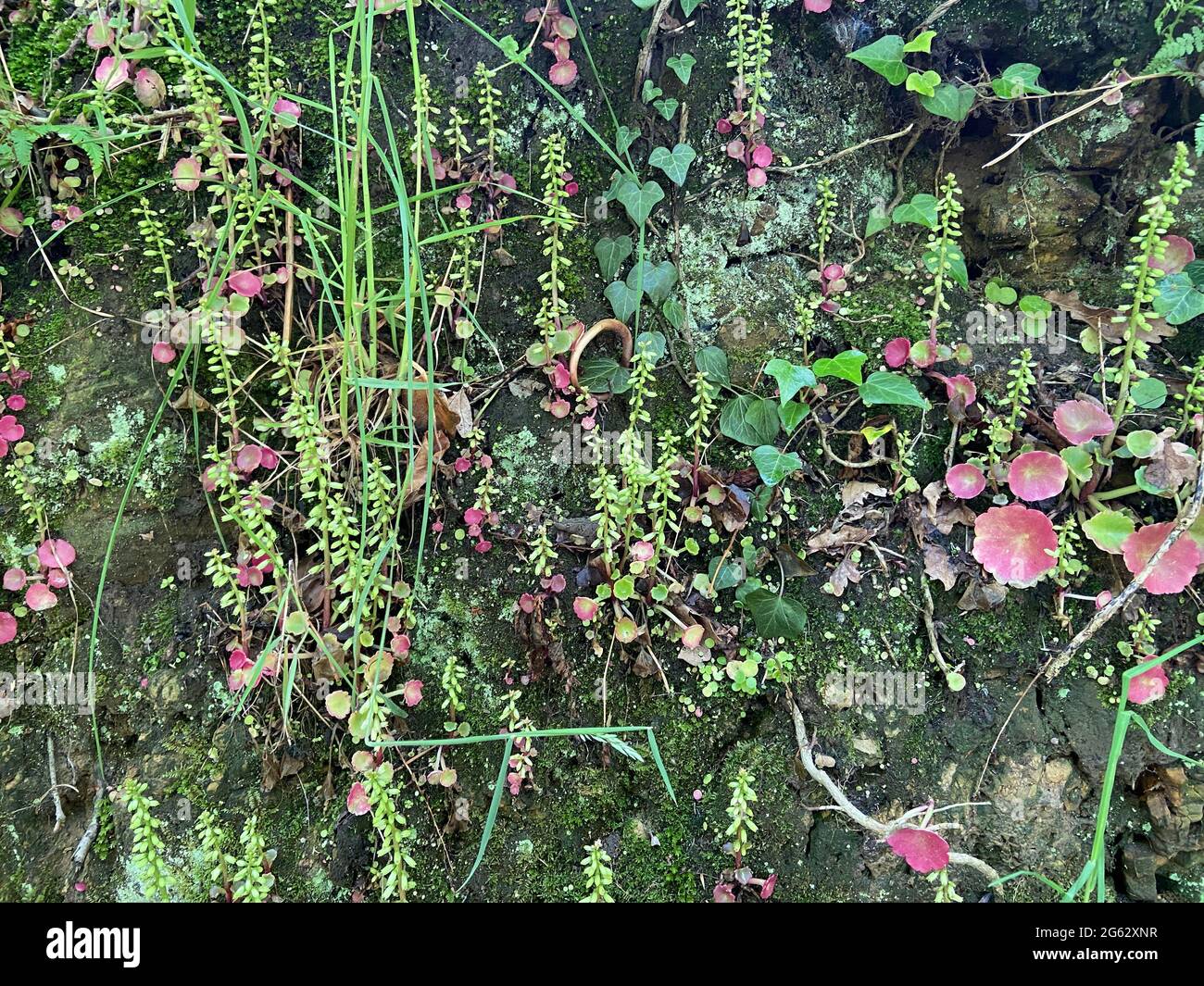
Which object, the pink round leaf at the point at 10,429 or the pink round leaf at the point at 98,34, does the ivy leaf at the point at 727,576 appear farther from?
the pink round leaf at the point at 98,34

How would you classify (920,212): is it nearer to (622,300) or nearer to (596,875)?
(622,300)

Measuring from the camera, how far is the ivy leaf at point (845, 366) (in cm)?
230

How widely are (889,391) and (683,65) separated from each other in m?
1.30

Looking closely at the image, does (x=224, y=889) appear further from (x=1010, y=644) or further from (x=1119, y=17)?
(x=1119, y=17)

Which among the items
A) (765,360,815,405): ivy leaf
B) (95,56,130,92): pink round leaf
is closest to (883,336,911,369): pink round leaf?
(765,360,815,405): ivy leaf

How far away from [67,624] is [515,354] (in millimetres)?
1645

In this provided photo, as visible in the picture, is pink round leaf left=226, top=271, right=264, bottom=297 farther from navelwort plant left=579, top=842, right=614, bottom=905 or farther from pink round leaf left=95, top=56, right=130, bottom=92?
navelwort plant left=579, top=842, right=614, bottom=905

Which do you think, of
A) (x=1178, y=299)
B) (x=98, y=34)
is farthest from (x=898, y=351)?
(x=98, y=34)

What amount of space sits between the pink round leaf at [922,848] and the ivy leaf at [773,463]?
106 cm

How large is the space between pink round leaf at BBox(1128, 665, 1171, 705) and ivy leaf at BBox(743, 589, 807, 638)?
0.96m

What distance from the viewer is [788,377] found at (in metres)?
2.32

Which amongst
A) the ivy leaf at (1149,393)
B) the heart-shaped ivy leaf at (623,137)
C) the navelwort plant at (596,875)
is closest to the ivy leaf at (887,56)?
the heart-shaped ivy leaf at (623,137)

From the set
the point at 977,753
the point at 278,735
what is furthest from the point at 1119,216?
the point at 278,735

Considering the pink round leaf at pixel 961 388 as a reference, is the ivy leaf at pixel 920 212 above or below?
above
